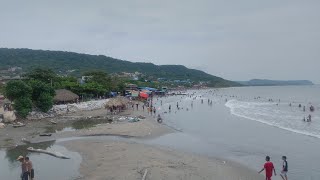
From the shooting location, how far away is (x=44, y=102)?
1528 inches

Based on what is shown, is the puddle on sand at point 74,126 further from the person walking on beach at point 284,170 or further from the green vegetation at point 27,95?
the person walking on beach at point 284,170

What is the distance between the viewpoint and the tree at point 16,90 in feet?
113

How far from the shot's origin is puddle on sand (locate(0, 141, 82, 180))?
616 inches

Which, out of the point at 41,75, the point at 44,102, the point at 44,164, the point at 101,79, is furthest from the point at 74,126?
the point at 101,79

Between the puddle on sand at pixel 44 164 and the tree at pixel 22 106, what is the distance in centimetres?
1303

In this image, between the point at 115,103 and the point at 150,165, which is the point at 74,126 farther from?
the point at 150,165

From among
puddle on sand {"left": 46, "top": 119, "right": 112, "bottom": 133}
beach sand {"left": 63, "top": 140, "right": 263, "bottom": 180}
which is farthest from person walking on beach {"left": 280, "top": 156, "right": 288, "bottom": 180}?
puddle on sand {"left": 46, "top": 119, "right": 112, "bottom": 133}

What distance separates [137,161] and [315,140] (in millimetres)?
15571

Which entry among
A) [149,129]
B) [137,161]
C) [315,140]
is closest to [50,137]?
[149,129]

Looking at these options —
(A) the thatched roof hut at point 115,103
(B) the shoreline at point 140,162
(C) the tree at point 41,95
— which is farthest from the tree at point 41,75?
(B) the shoreline at point 140,162

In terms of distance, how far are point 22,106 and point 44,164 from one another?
18697mm

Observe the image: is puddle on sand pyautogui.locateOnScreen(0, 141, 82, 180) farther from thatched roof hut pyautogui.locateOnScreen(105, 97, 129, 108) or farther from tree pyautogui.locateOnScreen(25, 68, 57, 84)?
tree pyautogui.locateOnScreen(25, 68, 57, 84)

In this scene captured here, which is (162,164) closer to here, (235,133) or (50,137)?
(50,137)

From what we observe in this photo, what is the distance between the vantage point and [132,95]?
72438 millimetres
